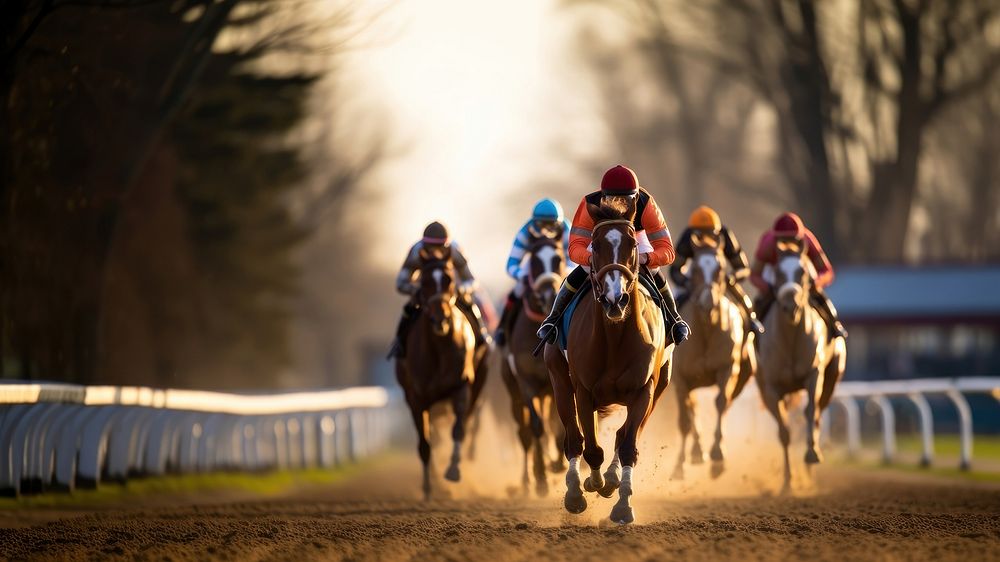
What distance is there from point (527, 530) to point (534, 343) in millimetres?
4423

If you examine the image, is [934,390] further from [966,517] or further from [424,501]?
[966,517]

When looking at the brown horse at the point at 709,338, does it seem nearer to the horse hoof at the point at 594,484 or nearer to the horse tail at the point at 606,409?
the horse tail at the point at 606,409

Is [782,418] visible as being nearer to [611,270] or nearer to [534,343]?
[534,343]

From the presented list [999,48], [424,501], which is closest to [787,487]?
[424,501]

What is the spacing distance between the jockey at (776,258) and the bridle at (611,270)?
17.3 ft

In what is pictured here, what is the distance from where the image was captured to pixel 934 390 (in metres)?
22.1

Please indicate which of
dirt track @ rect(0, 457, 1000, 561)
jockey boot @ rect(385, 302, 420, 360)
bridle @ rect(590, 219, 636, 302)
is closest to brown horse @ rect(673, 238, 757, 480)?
dirt track @ rect(0, 457, 1000, 561)

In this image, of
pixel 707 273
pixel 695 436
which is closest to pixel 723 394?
pixel 695 436

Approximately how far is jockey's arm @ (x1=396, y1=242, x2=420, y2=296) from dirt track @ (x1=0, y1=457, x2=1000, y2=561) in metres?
1.78

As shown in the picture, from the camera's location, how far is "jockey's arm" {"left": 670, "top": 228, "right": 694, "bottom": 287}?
17.1 m

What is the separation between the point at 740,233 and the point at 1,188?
3379 centimetres

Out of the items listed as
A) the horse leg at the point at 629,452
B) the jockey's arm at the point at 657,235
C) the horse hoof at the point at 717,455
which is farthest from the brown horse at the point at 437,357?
the horse leg at the point at 629,452

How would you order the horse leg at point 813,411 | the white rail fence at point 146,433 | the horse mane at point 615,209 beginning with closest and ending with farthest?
the horse mane at point 615,209 → the white rail fence at point 146,433 → the horse leg at point 813,411

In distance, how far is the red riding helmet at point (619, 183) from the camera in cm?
1183
